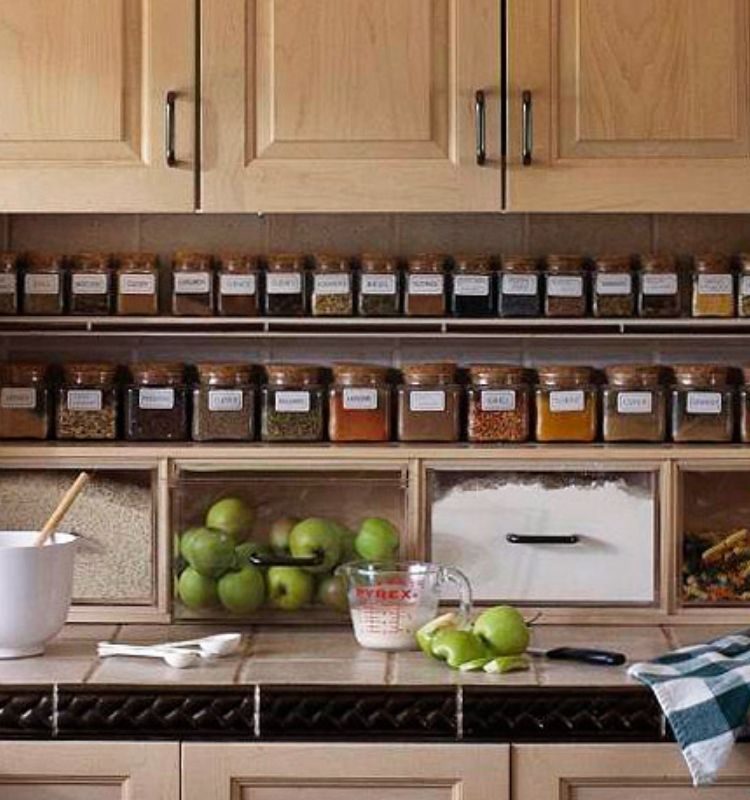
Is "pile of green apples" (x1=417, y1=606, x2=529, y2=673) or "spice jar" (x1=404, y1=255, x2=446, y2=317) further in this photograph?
"spice jar" (x1=404, y1=255, x2=446, y2=317)

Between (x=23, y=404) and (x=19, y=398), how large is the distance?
0.5 inches

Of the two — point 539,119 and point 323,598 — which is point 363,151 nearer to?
point 539,119

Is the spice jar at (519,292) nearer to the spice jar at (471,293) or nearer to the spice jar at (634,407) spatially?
the spice jar at (471,293)

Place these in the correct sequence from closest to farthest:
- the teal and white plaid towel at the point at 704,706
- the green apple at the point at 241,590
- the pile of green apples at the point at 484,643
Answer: the teal and white plaid towel at the point at 704,706 < the pile of green apples at the point at 484,643 < the green apple at the point at 241,590

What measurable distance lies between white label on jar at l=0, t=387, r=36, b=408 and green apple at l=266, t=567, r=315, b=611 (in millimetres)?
498

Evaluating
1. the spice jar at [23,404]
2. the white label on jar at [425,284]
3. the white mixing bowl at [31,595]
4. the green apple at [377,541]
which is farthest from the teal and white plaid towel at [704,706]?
the spice jar at [23,404]

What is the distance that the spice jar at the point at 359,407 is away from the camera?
3.20 m

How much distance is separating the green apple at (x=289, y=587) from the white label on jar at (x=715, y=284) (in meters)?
0.82

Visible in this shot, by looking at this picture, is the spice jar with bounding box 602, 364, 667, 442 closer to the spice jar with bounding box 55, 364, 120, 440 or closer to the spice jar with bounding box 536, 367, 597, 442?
the spice jar with bounding box 536, 367, 597, 442

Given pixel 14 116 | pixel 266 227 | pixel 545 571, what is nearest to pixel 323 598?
pixel 545 571

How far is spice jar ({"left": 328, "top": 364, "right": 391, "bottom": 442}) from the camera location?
126 inches

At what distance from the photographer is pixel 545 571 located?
10.4ft

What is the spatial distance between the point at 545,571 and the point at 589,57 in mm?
849

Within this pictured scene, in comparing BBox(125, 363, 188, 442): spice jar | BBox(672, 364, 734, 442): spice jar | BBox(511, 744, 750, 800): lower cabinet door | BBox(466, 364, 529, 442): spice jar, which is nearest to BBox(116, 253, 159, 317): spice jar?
BBox(125, 363, 188, 442): spice jar
